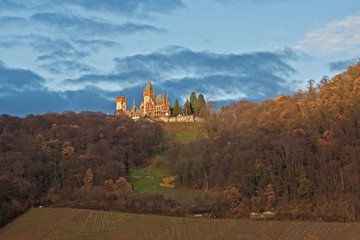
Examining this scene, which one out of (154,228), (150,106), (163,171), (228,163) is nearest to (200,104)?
(150,106)

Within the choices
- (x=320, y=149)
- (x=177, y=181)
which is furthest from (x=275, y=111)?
(x=177, y=181)

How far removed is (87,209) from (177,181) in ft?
61.5

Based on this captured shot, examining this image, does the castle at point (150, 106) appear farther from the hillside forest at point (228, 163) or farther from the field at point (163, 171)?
the hillside forest at point (228, 163)

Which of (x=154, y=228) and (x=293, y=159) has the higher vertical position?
(x=293, y=159)

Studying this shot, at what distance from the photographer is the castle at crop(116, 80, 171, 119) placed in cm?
13446

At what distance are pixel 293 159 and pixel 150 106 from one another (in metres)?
74.9

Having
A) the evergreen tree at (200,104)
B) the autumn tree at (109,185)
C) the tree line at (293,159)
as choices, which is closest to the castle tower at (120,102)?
the evergreen tree at (200,104)

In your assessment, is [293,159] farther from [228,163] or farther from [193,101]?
[193,101]

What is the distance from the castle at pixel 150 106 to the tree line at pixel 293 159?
46.6 metres

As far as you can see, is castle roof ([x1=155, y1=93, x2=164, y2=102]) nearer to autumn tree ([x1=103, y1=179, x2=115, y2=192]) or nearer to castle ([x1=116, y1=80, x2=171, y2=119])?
castle ([x1=116, y1=80, x2=171, y2=119])

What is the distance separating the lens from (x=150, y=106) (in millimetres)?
138625

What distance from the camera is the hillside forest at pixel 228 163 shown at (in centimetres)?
6241

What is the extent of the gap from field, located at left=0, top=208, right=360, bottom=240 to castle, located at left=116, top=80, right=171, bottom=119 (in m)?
72.2

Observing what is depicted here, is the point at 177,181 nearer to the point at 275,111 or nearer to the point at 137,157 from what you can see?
the point at 137,157
